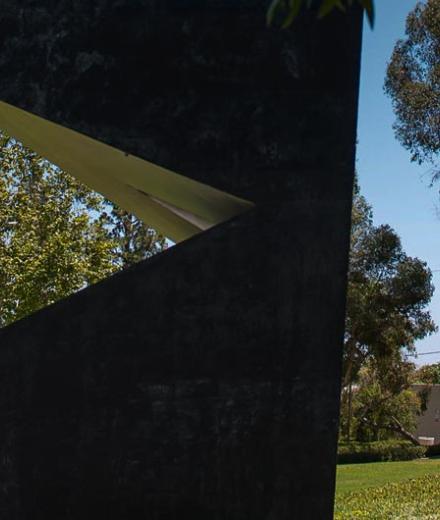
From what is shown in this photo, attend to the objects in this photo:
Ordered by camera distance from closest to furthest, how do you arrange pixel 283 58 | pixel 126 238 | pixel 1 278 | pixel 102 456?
pixel 102 456 → pixel 283 58 → pixel 1 278 → pixel 126 238

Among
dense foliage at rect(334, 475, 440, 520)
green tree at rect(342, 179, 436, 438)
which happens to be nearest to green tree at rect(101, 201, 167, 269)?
green tree at rect(342, 179, 436, 438)

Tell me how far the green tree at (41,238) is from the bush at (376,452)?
13.3m

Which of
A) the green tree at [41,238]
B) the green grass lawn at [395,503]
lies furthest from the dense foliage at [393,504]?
the green tree at [41,238]

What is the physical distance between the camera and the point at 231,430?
5.16 metres

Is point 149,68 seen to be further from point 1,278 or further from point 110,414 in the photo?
point 1,278

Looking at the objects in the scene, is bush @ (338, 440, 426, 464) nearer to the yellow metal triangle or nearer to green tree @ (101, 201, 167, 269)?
green tree @ (101, 201, 167, 269)

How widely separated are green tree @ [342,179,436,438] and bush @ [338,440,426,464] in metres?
3.23

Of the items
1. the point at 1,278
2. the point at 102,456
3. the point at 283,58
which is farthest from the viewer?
the point at 1,278

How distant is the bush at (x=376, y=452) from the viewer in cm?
2964

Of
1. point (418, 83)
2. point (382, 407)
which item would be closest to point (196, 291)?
point (418, 83)

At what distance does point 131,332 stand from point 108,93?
151 centimetres

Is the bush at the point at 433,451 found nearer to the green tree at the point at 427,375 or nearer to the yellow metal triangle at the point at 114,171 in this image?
the green tree at the point at 427,375

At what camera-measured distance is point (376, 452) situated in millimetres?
30578

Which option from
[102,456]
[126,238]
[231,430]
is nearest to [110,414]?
[102,456]
